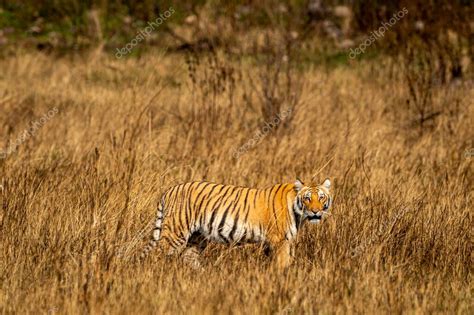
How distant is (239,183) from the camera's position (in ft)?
24.8

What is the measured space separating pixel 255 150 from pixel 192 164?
0.79 meters

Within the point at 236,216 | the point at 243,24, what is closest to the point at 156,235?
the point at 236,216

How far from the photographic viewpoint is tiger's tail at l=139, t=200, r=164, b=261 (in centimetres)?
570

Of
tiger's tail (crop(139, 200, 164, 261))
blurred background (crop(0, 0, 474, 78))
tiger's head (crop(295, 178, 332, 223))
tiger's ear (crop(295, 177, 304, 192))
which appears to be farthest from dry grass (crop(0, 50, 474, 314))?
blurred background (crop(0, 0, 474, 78))

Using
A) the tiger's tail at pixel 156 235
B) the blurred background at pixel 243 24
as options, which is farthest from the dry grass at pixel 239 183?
the blurred background at pixel 243 24

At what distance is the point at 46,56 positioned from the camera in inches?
631

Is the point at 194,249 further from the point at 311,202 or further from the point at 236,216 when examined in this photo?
the point at 311,202

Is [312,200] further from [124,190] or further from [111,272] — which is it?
[124,190]

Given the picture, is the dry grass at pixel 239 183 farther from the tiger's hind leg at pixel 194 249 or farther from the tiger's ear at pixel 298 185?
the tiger's ear at pixel 298 185

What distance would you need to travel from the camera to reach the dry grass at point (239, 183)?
5.00 metres

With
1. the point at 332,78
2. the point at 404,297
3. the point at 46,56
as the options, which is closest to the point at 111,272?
the point at 404,297

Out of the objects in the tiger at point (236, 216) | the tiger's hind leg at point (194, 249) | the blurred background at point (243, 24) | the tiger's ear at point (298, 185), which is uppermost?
the blurred background at point (243, 24)

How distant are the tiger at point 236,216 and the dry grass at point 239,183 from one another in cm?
13

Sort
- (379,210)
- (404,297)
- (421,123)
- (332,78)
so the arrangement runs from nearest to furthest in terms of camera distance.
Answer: (404,297) → (379,210) → (421,123) → (332,78)
